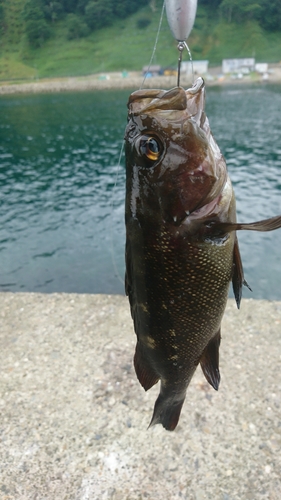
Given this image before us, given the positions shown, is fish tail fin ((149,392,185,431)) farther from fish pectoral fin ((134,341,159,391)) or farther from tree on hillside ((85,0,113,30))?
tree on hillside ((85,0,113,30))

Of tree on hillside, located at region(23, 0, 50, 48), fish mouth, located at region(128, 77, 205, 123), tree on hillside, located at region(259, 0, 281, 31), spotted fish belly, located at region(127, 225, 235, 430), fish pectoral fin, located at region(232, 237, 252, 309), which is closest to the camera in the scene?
fish mouth, located at region(128, 77, 205, 123)

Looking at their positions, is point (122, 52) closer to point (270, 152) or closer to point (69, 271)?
point (270, 152)

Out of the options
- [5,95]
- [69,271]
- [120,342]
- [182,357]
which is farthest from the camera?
Result: [5,95]

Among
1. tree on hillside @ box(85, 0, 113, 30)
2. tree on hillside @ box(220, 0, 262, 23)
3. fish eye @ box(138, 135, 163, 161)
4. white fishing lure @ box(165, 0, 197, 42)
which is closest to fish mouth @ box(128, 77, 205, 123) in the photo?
fish eye @ box(138, 135, 163, 161)

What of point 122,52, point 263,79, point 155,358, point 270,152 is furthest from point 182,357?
point 122,52

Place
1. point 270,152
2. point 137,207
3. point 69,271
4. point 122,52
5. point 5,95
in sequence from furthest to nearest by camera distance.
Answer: point 122,52 < point 5,95 < point 270,152 < point 69,271 < point 137,207

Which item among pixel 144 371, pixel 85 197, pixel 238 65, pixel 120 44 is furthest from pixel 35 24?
pixel 144 371

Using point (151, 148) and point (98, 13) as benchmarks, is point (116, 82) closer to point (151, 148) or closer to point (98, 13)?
point (98, 13)
